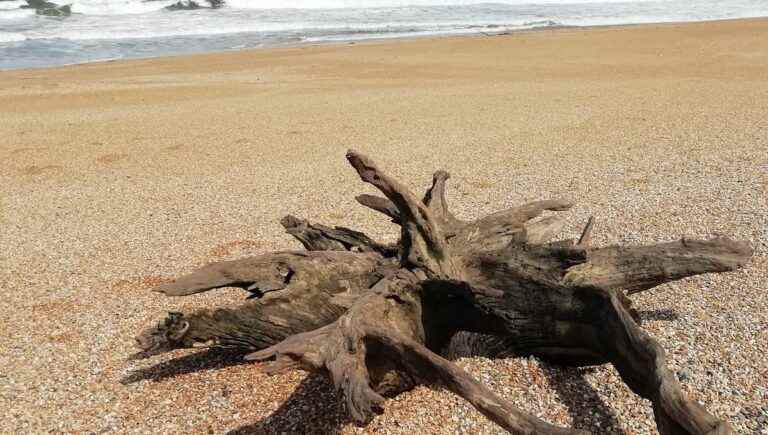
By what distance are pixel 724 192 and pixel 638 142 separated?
3.03 metres

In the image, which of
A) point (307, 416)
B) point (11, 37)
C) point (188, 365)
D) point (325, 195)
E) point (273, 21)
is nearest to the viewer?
point (307, 416)

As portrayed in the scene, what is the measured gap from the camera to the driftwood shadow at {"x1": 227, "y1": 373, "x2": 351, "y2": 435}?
3535 millimetres

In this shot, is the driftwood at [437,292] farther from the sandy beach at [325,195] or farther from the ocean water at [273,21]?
the ocean water at [273,21]

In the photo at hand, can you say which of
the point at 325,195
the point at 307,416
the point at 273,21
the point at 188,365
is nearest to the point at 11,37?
the point at 273,21

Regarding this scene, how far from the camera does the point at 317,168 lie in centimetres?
997

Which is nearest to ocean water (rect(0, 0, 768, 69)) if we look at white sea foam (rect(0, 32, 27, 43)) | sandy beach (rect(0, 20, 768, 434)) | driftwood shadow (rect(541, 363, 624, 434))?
white sea foam (rect(0, 32, 27, 43))

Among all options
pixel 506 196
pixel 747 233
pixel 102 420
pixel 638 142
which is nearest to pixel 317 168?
pixel 506 196

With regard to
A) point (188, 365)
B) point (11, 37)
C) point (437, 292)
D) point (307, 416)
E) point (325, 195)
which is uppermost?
point (437, 292)

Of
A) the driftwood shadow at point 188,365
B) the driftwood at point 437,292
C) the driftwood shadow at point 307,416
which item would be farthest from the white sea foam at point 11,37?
the driftwood shadow at point 307,416

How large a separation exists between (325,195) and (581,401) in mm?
5396

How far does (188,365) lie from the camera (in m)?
4.31

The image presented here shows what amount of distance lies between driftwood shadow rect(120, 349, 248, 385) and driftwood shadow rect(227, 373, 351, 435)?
651 millimetres

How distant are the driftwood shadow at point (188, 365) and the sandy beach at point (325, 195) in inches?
0.6

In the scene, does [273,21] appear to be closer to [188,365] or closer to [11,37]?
[11,37]
